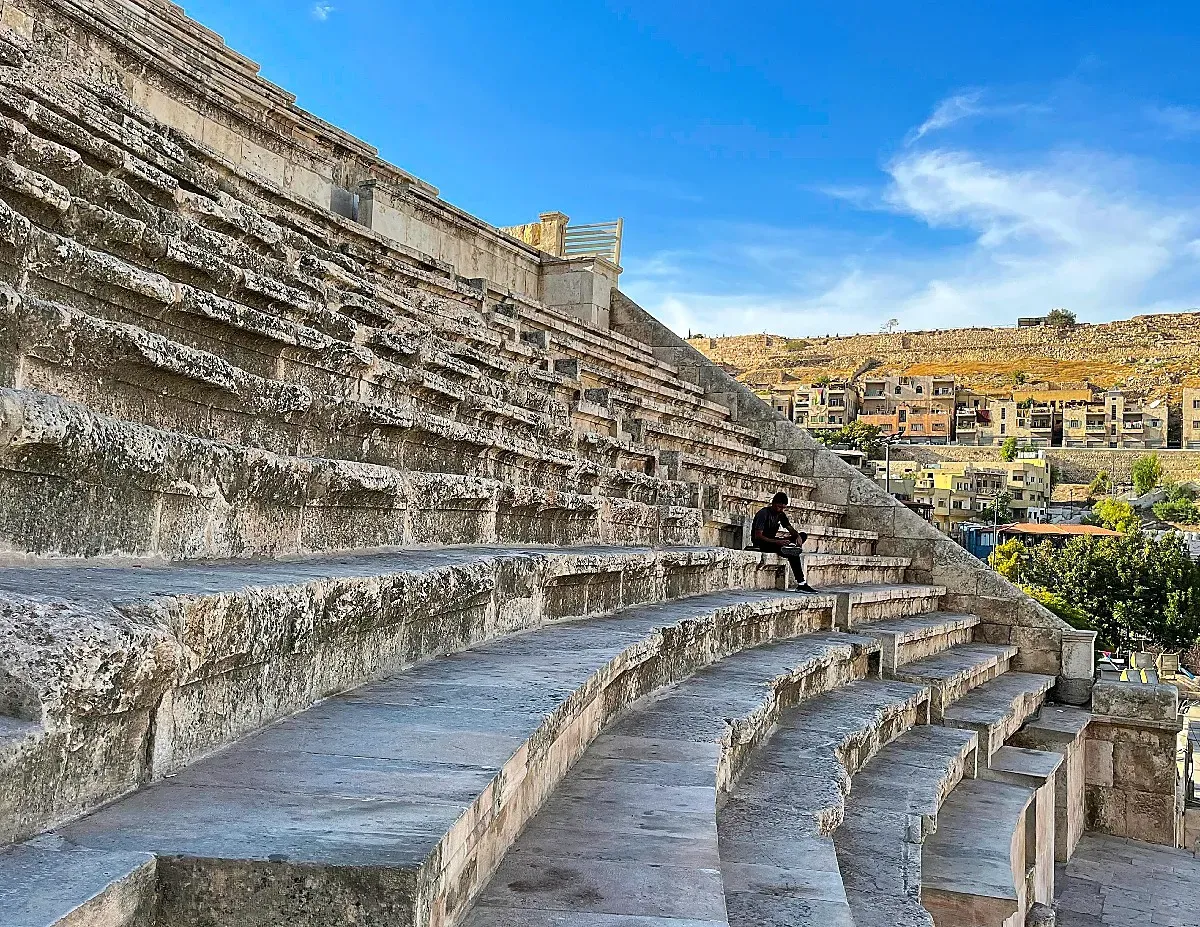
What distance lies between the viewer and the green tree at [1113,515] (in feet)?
222

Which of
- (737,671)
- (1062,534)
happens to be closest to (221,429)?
(737,671)

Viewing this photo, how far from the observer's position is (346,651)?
10.1 feet

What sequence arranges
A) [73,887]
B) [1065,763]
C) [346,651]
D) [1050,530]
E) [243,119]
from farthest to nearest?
[1050,530] → [1065,763] → [243,119] → [346,651] → [73,887]

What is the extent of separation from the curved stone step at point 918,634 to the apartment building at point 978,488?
62705mm

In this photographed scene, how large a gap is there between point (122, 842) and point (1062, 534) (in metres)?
64.8

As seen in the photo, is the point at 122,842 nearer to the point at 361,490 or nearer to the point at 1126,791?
the point at 361,490

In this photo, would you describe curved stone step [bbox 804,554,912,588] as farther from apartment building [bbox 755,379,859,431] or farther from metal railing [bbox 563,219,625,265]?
apartment building [bbox 755,379,859,431]

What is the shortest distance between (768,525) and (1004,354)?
150841 millimetres

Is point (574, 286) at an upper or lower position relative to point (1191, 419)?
lower

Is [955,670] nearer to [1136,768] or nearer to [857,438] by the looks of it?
[1136,768]

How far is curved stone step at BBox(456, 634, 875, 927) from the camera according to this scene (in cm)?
232

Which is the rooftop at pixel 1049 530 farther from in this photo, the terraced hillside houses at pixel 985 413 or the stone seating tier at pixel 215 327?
the stone seating tier at pixel 215 327

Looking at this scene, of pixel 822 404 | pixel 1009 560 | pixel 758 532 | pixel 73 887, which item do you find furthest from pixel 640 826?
pixel 822 404

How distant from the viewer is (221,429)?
151 inches
